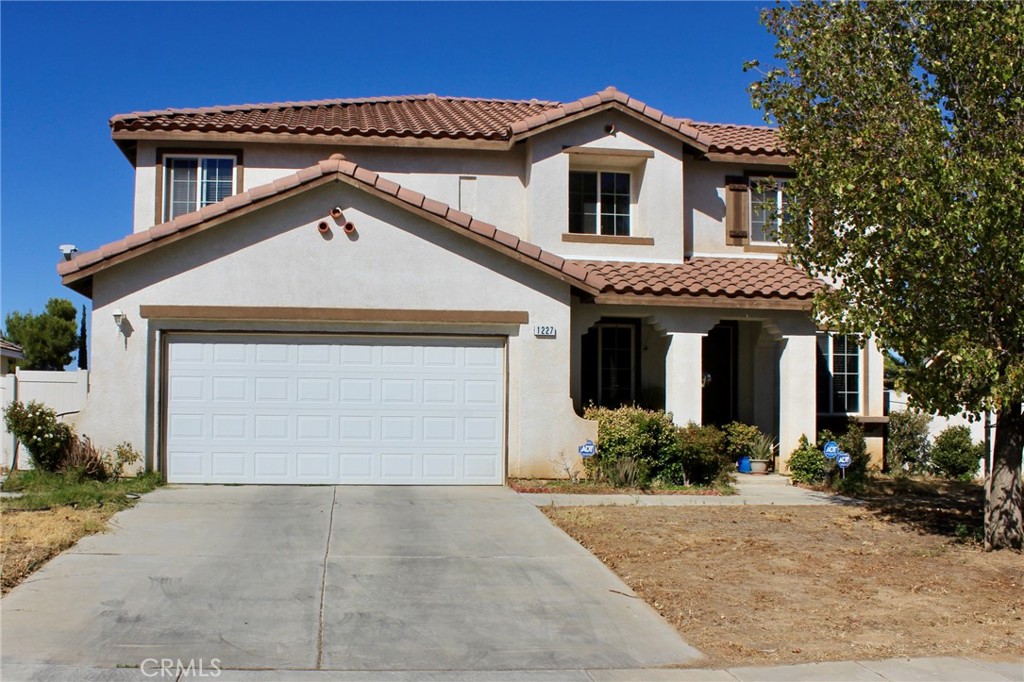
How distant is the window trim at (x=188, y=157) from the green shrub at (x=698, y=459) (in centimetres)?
916

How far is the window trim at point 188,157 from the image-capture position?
57.6ft

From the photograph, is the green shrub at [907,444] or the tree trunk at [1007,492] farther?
the green shrub at [907,444]

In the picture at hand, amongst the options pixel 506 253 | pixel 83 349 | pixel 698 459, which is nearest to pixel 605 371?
pixel 698 459

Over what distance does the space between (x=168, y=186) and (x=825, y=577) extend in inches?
530

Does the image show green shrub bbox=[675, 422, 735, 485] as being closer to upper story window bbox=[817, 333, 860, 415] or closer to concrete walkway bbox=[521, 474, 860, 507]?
concrete walkway bbox=[521, 474, 860, 507]

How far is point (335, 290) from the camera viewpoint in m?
14.7

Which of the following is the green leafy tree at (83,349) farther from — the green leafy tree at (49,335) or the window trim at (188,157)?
the window trim at (188,157)

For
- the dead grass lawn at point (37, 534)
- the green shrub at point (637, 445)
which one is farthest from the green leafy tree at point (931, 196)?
the dead grass lawn at point (37, 534)

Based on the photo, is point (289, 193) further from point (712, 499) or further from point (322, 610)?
point (322, 610)

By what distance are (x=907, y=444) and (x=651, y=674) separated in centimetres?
1360

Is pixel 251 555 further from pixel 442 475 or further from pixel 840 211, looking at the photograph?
pixel 840 211

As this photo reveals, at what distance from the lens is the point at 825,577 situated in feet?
31.9

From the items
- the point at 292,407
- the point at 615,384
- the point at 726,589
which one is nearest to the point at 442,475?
the point at 292,407

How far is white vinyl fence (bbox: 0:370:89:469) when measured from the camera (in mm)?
14758
